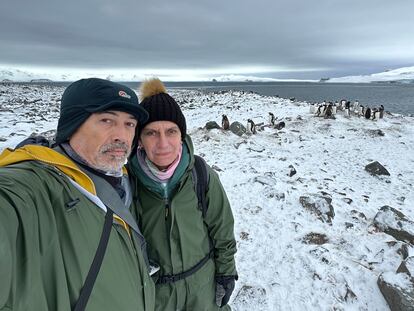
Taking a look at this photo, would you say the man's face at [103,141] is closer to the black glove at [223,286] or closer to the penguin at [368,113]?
the black glove at [223,286]

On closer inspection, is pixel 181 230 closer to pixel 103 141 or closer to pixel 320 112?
pixel 103 141

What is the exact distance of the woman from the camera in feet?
6.51

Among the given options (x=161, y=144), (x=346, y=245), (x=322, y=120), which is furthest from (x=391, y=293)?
(x=322, y=120)

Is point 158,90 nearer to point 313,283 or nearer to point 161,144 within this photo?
point 161,144

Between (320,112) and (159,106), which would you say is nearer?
(159,106)

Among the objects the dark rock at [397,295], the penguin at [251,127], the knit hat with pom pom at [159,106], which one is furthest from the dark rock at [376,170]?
the knit hat with pom pom at [159,106]

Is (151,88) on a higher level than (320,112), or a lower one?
higher

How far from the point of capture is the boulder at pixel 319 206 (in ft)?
18.4

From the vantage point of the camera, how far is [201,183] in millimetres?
2113

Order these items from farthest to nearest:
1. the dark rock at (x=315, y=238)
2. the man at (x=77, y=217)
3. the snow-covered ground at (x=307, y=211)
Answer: the dark rock at (x=315, y=238), the snow-covered ground at (x=307, y=211), the man at (x=77, y=217)

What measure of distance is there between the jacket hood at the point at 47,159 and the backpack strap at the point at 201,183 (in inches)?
33.9

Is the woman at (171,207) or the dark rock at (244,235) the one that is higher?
the woman at (171,207)

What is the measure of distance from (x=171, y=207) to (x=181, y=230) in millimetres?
172

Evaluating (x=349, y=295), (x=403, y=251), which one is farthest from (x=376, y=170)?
(x=349, y=295)
